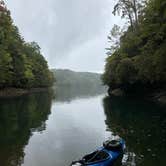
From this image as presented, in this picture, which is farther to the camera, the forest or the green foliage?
the green foliage

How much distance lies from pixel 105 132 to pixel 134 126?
3362 mm

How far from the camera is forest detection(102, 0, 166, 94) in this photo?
113 feet

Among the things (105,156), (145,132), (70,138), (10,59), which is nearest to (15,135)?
(70,138)

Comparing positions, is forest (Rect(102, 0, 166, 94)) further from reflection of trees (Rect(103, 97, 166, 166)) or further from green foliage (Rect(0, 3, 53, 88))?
green foliage (Rect(0, 3, 53, 88))

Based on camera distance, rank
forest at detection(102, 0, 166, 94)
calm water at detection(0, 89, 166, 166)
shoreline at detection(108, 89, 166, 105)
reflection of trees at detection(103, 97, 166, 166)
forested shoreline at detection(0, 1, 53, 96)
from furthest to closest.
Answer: forested shoreline at detection(0, 1, 53, 96) < shoreline at detection(108, 89, 166, 105) < forest at detection(102, 0, 166, 94) < reflection of trees at detection(103, 97, 166, 166) < calm water at detection(0, 89, 166, 166)

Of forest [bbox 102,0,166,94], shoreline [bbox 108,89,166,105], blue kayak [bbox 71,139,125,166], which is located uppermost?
forest [bbox 102,0,166,94]

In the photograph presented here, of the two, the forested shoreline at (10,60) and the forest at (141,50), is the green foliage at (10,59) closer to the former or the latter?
the forested shoreline at (10,60)

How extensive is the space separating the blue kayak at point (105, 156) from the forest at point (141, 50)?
693 inches

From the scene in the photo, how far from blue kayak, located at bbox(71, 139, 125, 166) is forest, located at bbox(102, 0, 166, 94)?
693 inches

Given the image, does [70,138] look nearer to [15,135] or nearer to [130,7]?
[15,135]

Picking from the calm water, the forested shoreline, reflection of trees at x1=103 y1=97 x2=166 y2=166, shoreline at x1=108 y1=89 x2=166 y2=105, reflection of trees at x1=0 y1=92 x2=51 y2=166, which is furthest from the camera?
the forested shoreline

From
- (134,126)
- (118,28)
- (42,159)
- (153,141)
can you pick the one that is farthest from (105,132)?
(118,28)

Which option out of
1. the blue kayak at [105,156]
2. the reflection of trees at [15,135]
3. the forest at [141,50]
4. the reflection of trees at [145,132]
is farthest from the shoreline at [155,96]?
the blue kayak at [105,156]

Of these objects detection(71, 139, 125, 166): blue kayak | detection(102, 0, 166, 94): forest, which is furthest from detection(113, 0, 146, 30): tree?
detection(71, 139, 125, 166): blue kayak
